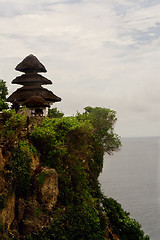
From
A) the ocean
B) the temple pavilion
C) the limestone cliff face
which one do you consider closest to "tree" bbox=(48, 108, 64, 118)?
the temple pavilion

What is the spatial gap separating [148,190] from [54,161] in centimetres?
11029

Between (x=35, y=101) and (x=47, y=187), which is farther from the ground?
(x=35, y=101)

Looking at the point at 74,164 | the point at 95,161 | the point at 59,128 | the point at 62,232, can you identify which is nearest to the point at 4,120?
the point at 59,128

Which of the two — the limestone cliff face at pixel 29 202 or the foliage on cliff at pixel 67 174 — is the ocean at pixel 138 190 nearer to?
the foliage on cliff at pixel 67 174

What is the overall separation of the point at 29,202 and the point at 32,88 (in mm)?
16052

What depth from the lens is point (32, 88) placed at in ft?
127

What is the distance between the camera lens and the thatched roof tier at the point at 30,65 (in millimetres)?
38938

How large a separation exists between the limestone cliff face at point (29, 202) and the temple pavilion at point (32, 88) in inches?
433

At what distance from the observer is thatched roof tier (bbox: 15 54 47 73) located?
38.9 m

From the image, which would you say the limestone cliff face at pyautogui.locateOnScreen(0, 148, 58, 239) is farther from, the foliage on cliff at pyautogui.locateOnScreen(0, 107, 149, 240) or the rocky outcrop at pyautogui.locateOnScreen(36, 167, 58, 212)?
the foliage on cliff at pyautogui.locateOnScreen(0, 107, 149, 240)

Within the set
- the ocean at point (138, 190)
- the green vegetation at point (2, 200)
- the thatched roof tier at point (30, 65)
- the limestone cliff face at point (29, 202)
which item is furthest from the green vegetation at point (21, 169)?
the ocean at point (138, 190)

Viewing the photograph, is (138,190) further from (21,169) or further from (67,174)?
(21,169)

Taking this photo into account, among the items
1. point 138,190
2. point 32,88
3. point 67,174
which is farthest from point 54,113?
point 138,190

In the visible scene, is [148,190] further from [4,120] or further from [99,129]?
[4,120]
